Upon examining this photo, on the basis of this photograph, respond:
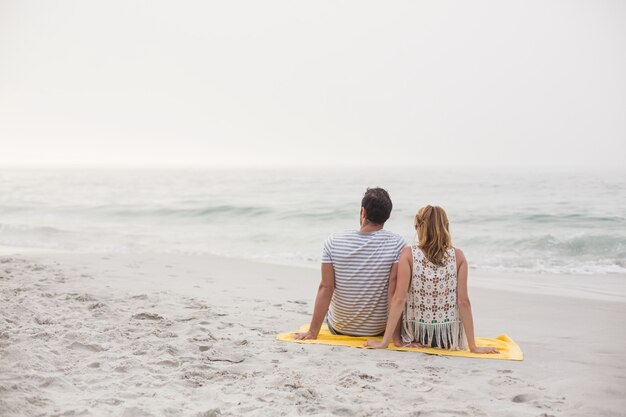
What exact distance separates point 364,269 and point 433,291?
548mm

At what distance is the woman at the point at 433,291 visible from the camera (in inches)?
173

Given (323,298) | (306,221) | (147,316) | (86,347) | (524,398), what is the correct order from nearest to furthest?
(524,398) → (86,347) → (323,298) → (147,316) → (306,221)

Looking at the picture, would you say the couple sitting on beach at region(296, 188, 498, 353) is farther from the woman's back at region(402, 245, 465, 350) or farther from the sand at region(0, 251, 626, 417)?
the sand at region(0, 251, 626, 417)

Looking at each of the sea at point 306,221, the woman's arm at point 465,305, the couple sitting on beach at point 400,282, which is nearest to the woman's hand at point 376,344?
the couple sitting on beach at point 400,282

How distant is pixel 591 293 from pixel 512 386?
516 centimetres

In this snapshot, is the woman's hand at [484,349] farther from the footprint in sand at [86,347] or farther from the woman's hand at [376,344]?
the footprint in sand at [86,347]

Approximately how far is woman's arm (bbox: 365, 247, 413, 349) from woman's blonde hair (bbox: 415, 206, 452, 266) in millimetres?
150

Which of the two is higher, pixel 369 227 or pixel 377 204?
pixel 377 204

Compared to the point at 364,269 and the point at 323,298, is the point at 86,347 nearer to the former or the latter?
the point at 323,298

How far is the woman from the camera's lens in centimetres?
440

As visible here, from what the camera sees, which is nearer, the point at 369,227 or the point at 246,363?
the point at 246,363

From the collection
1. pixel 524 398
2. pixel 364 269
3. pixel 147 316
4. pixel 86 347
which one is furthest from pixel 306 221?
pixel 524 398

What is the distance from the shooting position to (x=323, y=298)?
15.2ft

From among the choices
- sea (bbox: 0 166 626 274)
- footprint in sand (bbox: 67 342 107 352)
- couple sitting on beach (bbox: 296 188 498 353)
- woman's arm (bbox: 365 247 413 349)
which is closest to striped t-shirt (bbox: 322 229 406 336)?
couple sitting on beach (bbox: 296 188 498 353)
